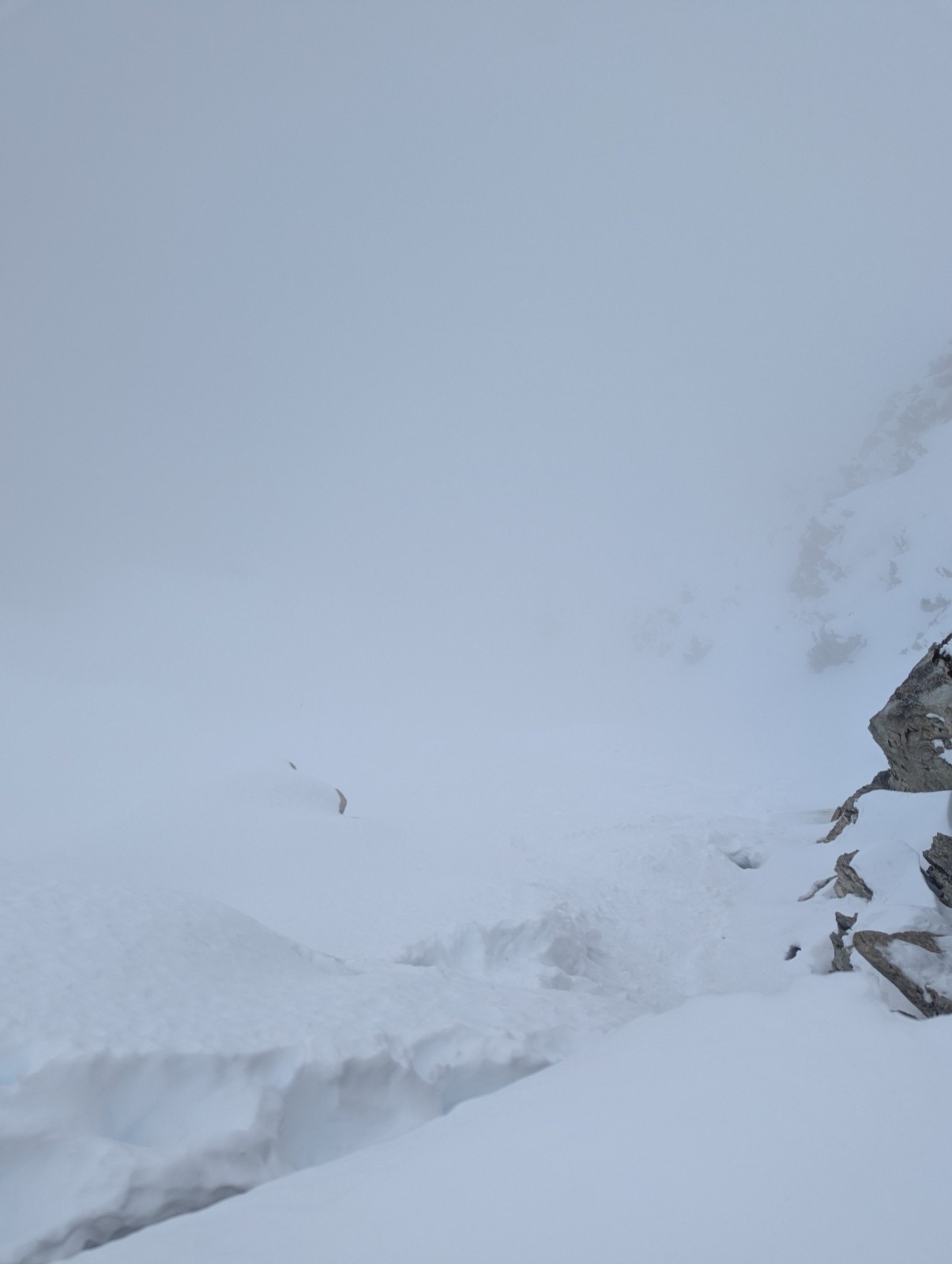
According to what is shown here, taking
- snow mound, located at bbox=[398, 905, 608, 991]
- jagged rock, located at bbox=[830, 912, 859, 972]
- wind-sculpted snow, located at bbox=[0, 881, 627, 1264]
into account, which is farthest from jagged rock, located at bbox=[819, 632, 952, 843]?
wind-sculpted snow, located at bbox=[0, 881, 627, 1264]

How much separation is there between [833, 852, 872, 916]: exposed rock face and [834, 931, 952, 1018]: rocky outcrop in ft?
9.29

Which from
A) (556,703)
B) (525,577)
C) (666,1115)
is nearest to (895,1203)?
(666,1115)

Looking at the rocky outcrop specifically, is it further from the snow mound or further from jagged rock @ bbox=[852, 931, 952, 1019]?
the snow mound

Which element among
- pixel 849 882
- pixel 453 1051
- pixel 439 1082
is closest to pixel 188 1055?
pixel 439 1082

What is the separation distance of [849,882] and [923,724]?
10.5ft

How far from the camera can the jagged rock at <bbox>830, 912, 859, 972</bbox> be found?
778cm

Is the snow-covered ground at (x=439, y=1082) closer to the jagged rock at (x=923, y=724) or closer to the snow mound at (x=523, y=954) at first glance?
the snow mound at (x=523, y=954)

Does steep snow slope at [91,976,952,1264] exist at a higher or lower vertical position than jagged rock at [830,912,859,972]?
higher

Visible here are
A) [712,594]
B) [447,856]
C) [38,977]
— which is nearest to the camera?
[38,977]

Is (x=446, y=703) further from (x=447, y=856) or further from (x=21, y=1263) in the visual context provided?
(x=21, y=1263)

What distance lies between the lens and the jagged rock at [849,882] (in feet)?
32.0

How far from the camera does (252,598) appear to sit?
103 metres

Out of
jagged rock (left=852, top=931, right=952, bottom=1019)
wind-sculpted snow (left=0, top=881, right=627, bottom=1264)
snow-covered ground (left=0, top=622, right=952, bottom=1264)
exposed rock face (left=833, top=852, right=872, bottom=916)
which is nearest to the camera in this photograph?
snow-covered ground (left=0, top=622, right=952, bottom=1264)

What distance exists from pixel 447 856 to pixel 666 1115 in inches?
452
